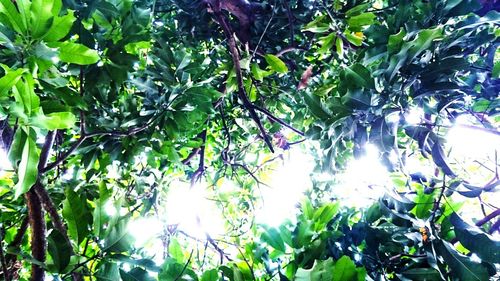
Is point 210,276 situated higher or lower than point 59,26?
lower

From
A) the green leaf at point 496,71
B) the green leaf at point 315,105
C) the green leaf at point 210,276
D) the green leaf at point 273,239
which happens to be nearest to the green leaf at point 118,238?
the green leaf at point 210,276

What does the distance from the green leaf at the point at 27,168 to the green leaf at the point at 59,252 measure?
0.14 m

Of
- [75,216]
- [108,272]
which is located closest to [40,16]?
[75,216]

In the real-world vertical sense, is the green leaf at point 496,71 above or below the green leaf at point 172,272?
above

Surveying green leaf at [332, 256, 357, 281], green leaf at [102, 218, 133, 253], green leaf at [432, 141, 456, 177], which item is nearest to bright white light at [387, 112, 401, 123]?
green leaf at [432, 141, 456, 177]

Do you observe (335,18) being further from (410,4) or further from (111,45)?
(111,45)

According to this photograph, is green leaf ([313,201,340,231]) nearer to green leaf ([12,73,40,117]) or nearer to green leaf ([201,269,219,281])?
green leaf ([201,269,219,281])

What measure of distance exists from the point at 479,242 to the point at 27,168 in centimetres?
82

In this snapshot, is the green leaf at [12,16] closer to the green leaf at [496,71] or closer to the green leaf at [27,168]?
the green leaf at [27,168]

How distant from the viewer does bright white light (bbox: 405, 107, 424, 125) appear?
823mm

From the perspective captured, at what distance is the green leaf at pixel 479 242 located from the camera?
25.8 inches

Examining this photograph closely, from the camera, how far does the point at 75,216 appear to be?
0.71 m

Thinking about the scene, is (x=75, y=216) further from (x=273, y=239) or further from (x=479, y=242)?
(x=479, y=242)

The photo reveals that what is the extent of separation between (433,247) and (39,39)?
867 millimetres
